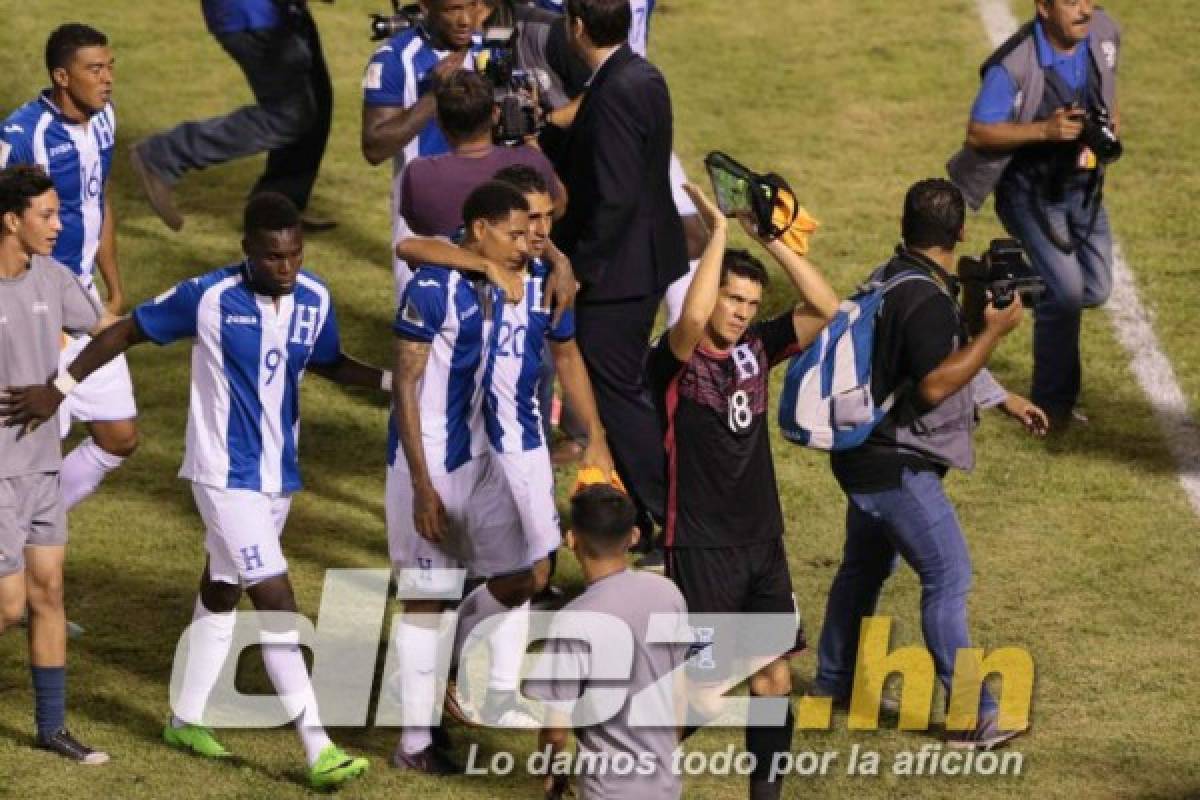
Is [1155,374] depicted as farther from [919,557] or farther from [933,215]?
[933,215]

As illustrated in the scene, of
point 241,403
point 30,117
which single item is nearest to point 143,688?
point 241,403

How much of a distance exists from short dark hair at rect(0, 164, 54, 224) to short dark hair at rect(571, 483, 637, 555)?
8.74 ft

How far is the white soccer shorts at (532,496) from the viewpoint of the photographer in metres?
9.52

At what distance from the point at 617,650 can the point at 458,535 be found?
6.69ft

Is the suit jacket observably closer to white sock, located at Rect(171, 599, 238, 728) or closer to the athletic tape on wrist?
white sock, located at Rect(171, 599, 238, 728)

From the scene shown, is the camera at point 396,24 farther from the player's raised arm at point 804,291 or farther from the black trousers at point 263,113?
the player's raised arm at point 804,291

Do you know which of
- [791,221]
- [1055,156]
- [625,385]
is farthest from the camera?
[1055,156]

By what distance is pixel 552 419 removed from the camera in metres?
12.9

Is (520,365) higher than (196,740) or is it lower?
higher

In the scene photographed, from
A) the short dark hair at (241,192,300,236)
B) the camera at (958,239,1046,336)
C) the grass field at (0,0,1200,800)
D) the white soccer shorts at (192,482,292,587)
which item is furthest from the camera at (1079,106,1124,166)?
the white soccer shorts at (192,482,292,587)

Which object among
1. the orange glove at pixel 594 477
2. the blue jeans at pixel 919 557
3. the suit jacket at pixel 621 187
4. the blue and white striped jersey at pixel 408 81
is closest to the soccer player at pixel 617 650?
the orange glove at pixel 594 477

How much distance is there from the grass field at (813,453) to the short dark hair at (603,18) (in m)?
2.46

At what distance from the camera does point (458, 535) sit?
9.46 m

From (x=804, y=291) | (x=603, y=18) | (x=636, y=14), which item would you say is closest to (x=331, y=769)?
(x=804, y=291)
